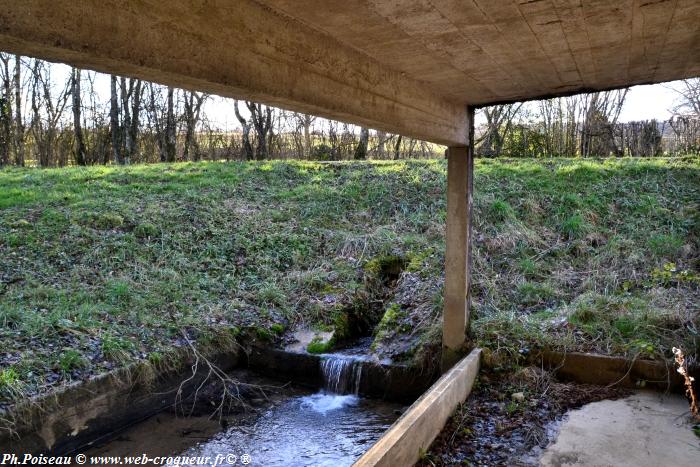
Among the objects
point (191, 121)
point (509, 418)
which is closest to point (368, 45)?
point (509, 418)

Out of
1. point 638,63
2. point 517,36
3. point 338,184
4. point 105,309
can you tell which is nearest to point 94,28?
point 517,36

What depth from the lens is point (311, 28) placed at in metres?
2.48

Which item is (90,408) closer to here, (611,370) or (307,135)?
(611,370)

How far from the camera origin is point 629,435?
4.08 metres

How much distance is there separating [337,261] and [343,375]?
8.92 feet

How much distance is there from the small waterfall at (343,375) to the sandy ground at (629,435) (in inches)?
97.7

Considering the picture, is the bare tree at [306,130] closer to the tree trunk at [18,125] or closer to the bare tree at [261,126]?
the bare tree at [261,126]

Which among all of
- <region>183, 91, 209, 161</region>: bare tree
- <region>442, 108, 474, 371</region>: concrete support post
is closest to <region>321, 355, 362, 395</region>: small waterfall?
<region>442, 108, 474, 371</region>: concrete support post

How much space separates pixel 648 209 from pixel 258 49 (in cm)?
863

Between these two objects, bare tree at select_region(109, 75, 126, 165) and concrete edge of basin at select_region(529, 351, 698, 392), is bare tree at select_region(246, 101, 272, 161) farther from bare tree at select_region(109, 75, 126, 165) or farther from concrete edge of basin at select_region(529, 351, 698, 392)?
concrete edge of basin at select_region(529, 351, 698, 392)

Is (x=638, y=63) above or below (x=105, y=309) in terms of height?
above

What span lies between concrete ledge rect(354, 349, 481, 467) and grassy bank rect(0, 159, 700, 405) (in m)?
0.99

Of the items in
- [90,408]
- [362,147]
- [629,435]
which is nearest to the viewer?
[629,435]

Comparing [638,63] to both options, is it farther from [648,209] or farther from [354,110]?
[648,209]
